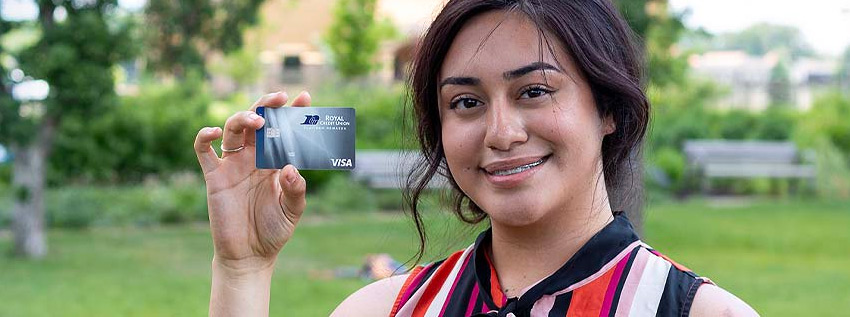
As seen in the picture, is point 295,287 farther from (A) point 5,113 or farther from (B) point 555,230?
(B) point 555,230

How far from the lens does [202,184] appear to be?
14188 millimetres

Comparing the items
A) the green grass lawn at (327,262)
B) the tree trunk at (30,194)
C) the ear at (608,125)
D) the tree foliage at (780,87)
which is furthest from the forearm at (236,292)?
the tree foliage at (780,87)

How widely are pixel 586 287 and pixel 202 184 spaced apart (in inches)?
504

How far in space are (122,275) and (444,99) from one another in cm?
810

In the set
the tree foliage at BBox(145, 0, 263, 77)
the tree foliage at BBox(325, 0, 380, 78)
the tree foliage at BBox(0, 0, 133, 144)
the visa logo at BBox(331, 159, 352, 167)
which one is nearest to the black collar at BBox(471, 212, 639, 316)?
the visa logo at BBox(331, 159, 352, 167)

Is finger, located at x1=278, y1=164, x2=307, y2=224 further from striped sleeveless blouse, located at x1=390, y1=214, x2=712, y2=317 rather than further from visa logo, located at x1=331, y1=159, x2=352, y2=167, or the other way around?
striped sleeveless blouse, located at x1=390, y1=214, x2=712, y2=317

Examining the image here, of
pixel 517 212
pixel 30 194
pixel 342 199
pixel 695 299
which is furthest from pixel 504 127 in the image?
pixel 342 199

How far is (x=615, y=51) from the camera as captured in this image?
184 cm

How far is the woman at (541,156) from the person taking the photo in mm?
1756

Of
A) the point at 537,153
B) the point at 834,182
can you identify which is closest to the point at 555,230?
the point at 537,153

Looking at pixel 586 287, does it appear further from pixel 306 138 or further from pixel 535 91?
pixel 306 138

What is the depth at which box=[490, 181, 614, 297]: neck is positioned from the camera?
1845 millimetres

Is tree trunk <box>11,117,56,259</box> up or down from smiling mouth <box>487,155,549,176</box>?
down

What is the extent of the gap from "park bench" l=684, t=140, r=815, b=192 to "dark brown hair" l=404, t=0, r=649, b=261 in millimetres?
15044
